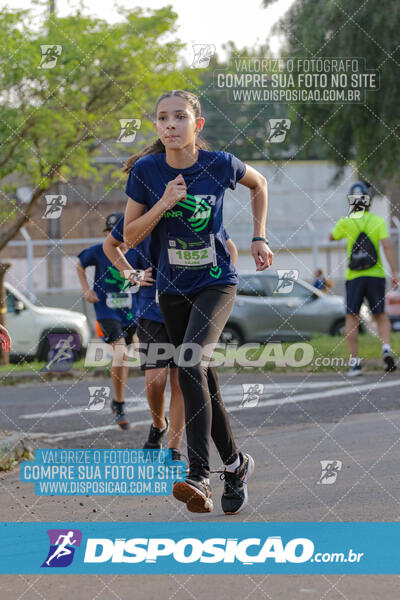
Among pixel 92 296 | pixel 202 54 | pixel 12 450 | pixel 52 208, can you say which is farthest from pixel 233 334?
pixel 12 450

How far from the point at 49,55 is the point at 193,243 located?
360 inches

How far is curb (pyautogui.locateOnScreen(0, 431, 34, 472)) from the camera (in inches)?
295

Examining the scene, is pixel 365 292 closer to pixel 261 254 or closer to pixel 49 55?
pixel 49 55

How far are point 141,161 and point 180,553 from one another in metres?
1.88

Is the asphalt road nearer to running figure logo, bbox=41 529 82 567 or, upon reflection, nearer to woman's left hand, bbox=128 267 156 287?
running figure logo, bbox=41 529 82 567

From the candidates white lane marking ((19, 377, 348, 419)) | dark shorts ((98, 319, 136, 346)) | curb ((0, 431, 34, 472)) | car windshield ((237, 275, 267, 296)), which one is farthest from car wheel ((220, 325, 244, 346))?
curb ((0, 431, 34, 472))

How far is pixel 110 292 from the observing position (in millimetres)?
9414

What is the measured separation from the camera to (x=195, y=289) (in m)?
5.49

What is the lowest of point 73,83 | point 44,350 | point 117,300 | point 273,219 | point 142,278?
point 44,350

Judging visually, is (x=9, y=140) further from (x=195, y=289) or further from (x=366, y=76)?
(x=195, y=289)

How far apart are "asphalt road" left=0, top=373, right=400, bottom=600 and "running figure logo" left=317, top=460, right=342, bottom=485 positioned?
38mm

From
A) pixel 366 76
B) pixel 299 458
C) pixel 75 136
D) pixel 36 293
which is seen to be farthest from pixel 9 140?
pixel 36 293

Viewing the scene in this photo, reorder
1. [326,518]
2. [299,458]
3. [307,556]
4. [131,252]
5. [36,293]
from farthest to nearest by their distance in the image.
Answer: [36,293]
[131,252]
[299,458]
[326,518]
[307,556]

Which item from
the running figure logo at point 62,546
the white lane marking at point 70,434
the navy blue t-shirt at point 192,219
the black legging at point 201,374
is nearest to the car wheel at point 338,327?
the white lane marking at point 70,434
